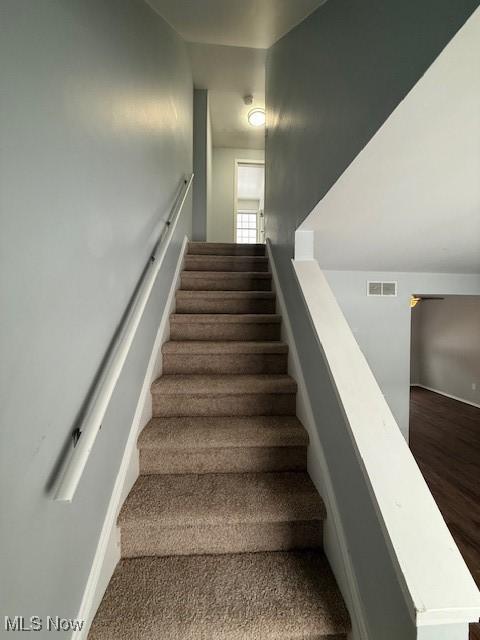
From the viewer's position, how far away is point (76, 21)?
83cm

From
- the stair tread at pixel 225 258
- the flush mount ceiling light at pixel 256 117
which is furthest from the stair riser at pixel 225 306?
the flush mount ceiling light at pixel 256 117

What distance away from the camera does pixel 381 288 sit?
309cm

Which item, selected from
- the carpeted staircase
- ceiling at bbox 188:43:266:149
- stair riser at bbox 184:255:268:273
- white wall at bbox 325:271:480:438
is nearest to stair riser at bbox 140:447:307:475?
the carpeted staircase

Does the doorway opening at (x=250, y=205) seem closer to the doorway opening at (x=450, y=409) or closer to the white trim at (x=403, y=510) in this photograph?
the doorway opening at (x=450, y=409)

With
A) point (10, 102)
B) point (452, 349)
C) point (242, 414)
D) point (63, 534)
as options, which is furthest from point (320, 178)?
point (452, 349)

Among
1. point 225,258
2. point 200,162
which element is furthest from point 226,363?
point 200,162

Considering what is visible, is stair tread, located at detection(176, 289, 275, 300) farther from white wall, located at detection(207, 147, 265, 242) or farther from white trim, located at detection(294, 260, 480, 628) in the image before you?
white wall, located at detection(207, 147, 265, 242)

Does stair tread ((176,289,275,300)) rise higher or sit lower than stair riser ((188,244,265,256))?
lower

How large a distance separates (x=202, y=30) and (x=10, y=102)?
218 cm

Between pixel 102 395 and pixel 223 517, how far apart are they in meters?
0.74

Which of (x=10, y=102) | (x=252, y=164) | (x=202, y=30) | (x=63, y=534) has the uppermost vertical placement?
(x=252, y=164)

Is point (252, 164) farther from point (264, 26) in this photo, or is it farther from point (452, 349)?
point (452, 349)

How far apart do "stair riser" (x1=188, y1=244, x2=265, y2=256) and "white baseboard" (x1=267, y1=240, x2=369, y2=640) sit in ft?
5.65

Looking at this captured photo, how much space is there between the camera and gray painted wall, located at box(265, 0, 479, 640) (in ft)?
2.17
